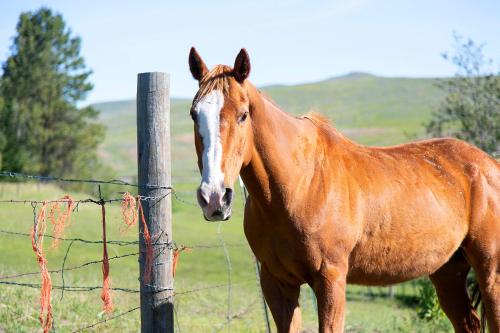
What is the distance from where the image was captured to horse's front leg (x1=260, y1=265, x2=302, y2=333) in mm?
4613

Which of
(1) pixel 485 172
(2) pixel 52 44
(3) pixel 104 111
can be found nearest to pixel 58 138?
(2) pixel 52 44

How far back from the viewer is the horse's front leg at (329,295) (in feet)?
14.0

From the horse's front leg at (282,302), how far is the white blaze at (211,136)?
1.14 meters

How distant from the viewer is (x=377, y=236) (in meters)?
4.69

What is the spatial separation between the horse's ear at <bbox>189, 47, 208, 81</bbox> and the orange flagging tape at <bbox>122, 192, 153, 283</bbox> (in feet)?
2.85

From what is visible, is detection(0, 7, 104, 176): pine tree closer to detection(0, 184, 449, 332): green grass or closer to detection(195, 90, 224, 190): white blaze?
detection(0, 184, 449, 332): green grass

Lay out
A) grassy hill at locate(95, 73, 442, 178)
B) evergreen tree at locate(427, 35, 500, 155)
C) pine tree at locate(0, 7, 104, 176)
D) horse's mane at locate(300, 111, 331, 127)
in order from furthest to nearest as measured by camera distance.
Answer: grassy hill at locate(95, 73, 442, 178) → pine tree at locate(0, 7, 104, 176) → evergreen tree at locate(427, 35, 500, 155) → horse's mane at locate(300, 111, 331, 127)

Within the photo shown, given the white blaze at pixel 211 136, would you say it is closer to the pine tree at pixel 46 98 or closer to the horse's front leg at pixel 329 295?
the horse's front leg at pixel 329 295

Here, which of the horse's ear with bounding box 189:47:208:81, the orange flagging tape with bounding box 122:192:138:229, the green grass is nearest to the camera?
the horse's ear with bounding box 189:47:208:81

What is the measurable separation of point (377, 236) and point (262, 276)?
2.68 feet

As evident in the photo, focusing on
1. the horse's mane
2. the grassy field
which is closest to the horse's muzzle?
the grassy field

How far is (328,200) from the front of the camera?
4391 mm

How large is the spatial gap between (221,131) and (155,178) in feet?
3.22

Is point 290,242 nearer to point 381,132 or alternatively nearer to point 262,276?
point 262,276
